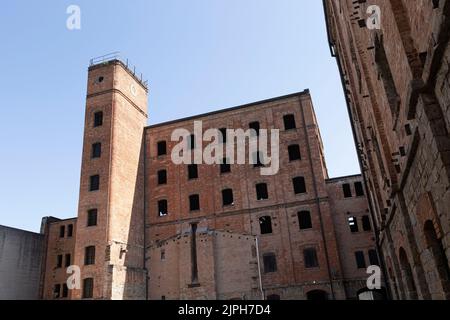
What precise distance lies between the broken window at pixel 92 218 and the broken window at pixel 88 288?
11.4ft

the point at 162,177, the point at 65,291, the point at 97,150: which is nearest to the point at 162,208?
the point at 162,177

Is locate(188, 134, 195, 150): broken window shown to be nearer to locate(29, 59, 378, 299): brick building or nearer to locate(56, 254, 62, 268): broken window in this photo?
locate(29, 59, 378, 299): brick building

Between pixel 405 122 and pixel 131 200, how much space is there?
22.9 metres

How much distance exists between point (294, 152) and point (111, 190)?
13.0m

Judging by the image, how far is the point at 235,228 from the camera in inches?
1014

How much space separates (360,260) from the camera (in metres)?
22.9

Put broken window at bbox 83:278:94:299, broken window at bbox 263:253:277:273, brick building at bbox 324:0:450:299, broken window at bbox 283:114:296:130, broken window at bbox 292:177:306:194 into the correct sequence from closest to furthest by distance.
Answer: brick building at bbox 324:0:450:299 < broken window at bbox 83:278:94:299 < broken window at bbox 263:253:277:273 < broken window at bbox 292:177:306:194 < broken window at bbox 283:114:296:130

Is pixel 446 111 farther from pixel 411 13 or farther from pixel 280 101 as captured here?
pixel 280 101

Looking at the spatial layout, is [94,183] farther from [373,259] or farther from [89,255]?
[373,259]

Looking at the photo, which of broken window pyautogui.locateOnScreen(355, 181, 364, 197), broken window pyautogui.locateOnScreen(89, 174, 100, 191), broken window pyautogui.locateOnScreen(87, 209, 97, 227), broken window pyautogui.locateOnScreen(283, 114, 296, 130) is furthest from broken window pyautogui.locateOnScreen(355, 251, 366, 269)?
broken window pyautogui.locateOnScreen(89, 174, 100, 191)

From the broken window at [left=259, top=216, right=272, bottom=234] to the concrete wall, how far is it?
1719cm

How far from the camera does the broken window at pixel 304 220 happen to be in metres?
24.6

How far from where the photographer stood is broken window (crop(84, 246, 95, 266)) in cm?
2350

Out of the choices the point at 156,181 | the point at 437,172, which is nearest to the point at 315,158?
the point at 156,181
